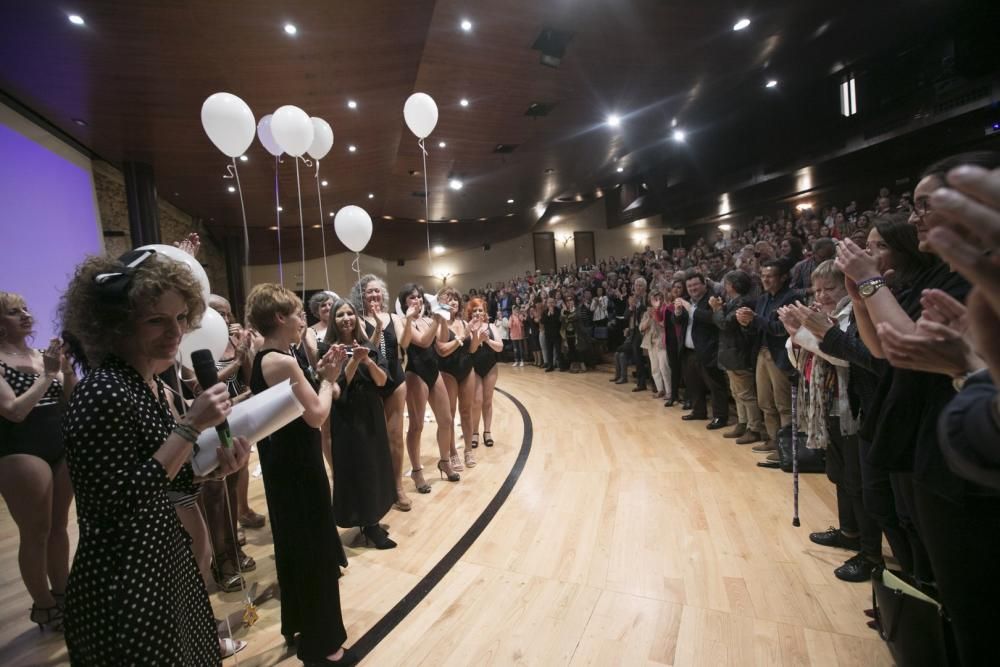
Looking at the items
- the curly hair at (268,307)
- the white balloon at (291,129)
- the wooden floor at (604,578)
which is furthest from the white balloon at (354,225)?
the curly hair at (268,307)

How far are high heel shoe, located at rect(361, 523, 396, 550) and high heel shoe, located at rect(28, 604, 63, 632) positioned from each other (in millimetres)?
1444

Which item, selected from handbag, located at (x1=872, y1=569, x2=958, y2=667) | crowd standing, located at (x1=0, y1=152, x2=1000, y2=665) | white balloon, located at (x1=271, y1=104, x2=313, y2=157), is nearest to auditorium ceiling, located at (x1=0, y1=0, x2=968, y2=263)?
white balloon, located at (x1=271, y1=104, x2=313, y2=157)

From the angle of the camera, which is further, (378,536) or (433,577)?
(378,536)

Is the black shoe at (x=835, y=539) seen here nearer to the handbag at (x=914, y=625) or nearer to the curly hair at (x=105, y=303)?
the handbag at (x=914, y=625)

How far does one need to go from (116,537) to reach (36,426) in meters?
1.76

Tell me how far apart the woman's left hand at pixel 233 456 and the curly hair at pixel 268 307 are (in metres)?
0.68

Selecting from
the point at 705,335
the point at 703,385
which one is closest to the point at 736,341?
the point at 705,335

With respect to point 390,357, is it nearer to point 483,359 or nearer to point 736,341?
point 483,359

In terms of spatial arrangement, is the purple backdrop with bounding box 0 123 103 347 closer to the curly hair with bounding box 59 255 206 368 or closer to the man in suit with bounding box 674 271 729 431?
the curly hair with bounding box 59 255 206 368

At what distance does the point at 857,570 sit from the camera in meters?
1.94

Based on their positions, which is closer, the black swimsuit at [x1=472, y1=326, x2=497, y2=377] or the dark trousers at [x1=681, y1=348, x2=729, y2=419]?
the black swimsuit at [x1=472, y1=326, x2=497, y2=377]

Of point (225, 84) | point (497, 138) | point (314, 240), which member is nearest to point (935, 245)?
point (225, 84)

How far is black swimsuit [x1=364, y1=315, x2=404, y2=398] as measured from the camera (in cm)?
298

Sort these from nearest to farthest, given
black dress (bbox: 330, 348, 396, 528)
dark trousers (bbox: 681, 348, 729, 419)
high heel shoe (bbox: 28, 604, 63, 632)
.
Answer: high heel shoe (bbox: 28, 604, 63, 632) → black dress (bbox: 330, 348, 396, 528) → dark trousers (bbox: 681, 348, 729, 419)
